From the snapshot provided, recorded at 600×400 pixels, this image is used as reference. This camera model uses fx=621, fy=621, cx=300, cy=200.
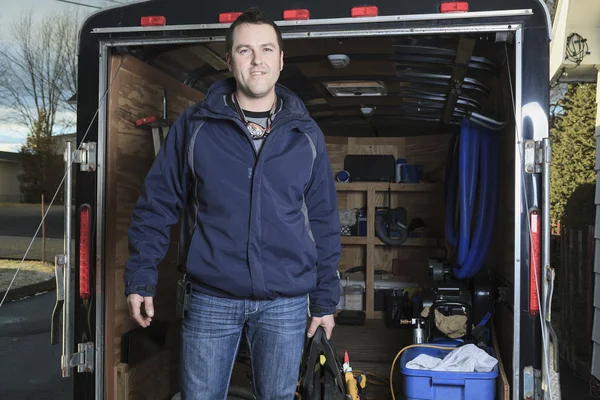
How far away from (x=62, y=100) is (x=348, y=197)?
9.50 m

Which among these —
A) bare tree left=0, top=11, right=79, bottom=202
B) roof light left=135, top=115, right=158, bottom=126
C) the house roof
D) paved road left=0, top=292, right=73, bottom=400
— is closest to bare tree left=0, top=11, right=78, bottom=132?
bare tree left=0, top=11, right=79, bottom=202

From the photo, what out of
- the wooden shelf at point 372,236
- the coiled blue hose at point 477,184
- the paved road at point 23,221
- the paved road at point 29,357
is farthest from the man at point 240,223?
the paved road at point 23,221

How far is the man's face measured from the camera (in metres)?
2.25

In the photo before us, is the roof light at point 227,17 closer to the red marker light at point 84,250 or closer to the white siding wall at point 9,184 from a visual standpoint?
the red marker light at point 84,250

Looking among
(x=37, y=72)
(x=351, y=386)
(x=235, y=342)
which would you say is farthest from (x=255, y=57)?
(x=37, y=72)

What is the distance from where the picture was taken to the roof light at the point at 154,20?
9.59 ft

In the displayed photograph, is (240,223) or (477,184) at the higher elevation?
(477,184)

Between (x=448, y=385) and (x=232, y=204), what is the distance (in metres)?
1.70

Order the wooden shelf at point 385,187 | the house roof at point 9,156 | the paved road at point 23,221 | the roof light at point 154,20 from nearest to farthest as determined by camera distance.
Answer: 1. the roof light at point 154,20
2. the wooden shelf at point 385,187
3. the house roof at point 9,156
4. the paved road at point 23,221

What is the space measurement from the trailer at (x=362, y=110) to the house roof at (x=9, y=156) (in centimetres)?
1099

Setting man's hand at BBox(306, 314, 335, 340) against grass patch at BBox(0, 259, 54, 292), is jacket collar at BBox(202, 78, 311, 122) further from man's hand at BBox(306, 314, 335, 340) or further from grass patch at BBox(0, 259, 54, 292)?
grass patch at BBox(0, 259, 54, 292)

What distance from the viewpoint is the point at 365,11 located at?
2.72 meters

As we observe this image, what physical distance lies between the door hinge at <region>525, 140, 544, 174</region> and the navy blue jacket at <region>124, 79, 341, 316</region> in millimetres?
907

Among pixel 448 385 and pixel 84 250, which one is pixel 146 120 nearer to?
pixel 84 250
